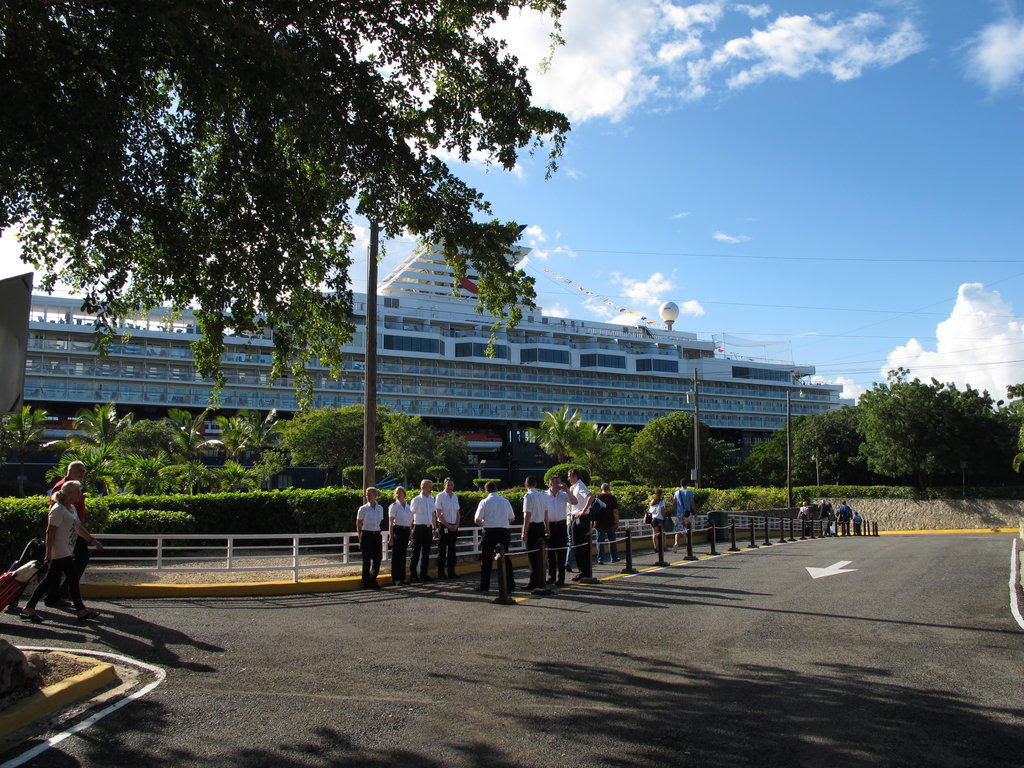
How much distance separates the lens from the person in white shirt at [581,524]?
477 inches

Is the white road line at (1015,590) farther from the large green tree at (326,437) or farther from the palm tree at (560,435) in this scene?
the large green tree at (326,437)

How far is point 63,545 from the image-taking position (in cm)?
821

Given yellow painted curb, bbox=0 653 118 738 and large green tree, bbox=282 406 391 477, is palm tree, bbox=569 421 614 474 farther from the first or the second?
yellow painted curb, bbox=0 653 118 738

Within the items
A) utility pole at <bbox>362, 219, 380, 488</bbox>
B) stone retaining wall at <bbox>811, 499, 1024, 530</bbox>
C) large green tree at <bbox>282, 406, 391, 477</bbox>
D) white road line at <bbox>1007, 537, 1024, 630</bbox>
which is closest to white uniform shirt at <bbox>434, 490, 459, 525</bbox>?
utility pole at <bbox>362, 219, 380, 488</bbox>

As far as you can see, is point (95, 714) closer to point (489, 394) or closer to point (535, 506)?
point (535, 506)

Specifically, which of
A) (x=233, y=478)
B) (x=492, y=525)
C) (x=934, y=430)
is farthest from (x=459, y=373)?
(x=492, y=525)

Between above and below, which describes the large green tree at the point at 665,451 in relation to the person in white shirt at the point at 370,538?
above

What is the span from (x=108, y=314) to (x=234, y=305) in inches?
51.1

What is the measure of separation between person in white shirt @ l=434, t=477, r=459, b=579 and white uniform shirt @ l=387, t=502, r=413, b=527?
47 centimetres

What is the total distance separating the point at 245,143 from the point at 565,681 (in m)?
6.79

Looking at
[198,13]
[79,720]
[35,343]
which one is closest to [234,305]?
[198,13]

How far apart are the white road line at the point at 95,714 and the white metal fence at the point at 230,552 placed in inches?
155

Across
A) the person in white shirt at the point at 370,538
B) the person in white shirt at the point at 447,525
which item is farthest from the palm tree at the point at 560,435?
the person in white shirt at the point at 370,538

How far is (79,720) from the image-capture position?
193 inches
